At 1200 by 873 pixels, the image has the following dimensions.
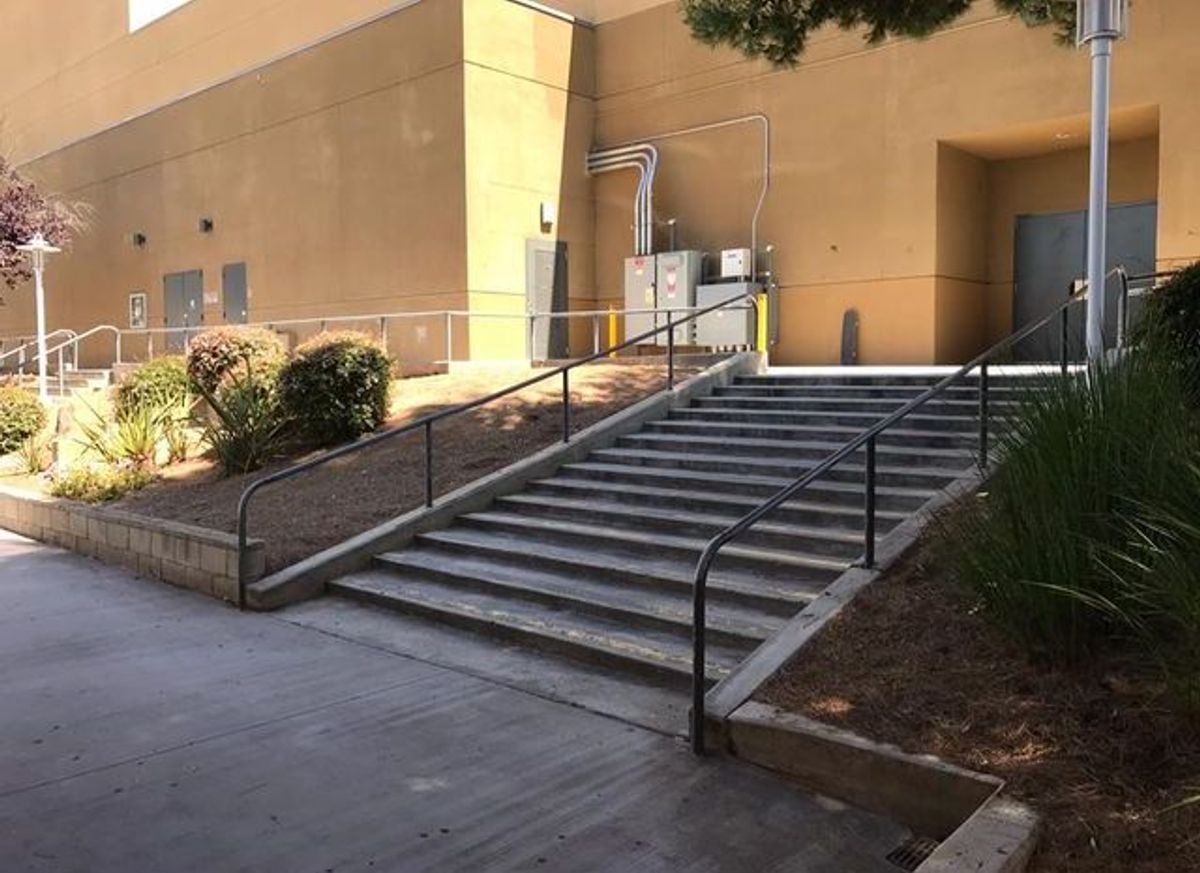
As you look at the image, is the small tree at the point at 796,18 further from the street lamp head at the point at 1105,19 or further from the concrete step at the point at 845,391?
the concrete step at the point at 845,391

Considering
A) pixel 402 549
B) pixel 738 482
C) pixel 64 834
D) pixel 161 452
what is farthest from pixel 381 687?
pixel 161 452

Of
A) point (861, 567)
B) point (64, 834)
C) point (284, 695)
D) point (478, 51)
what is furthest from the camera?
point (478, 51)

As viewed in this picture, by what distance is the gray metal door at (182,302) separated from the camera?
23.4 meters

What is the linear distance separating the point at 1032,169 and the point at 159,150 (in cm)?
1872

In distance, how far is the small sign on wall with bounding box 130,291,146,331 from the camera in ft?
82.8

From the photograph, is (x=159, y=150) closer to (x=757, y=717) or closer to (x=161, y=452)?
(x=161, y=452)

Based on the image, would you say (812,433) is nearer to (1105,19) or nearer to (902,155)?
(1105,19)

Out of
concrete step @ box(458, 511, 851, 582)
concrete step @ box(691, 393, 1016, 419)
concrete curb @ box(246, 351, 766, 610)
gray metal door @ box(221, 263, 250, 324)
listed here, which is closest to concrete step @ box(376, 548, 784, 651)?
concrete curb @ box(246, 351, 766, 610)

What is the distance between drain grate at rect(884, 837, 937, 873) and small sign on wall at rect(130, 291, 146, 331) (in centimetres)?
2454

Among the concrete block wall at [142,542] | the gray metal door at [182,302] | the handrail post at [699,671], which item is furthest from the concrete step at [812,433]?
the gray metal door at [182,302]

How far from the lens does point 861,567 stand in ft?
19.9

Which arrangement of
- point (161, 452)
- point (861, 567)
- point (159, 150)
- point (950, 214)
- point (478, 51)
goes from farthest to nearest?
point (159, 150) < point (478, 51) < point (950, 214) < point (161, 452) < point (861, 567)

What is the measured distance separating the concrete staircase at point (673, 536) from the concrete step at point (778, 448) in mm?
15

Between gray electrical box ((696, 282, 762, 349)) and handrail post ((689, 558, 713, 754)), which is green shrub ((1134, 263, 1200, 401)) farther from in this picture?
gray electrical box ((696, 282, 762, 349))
